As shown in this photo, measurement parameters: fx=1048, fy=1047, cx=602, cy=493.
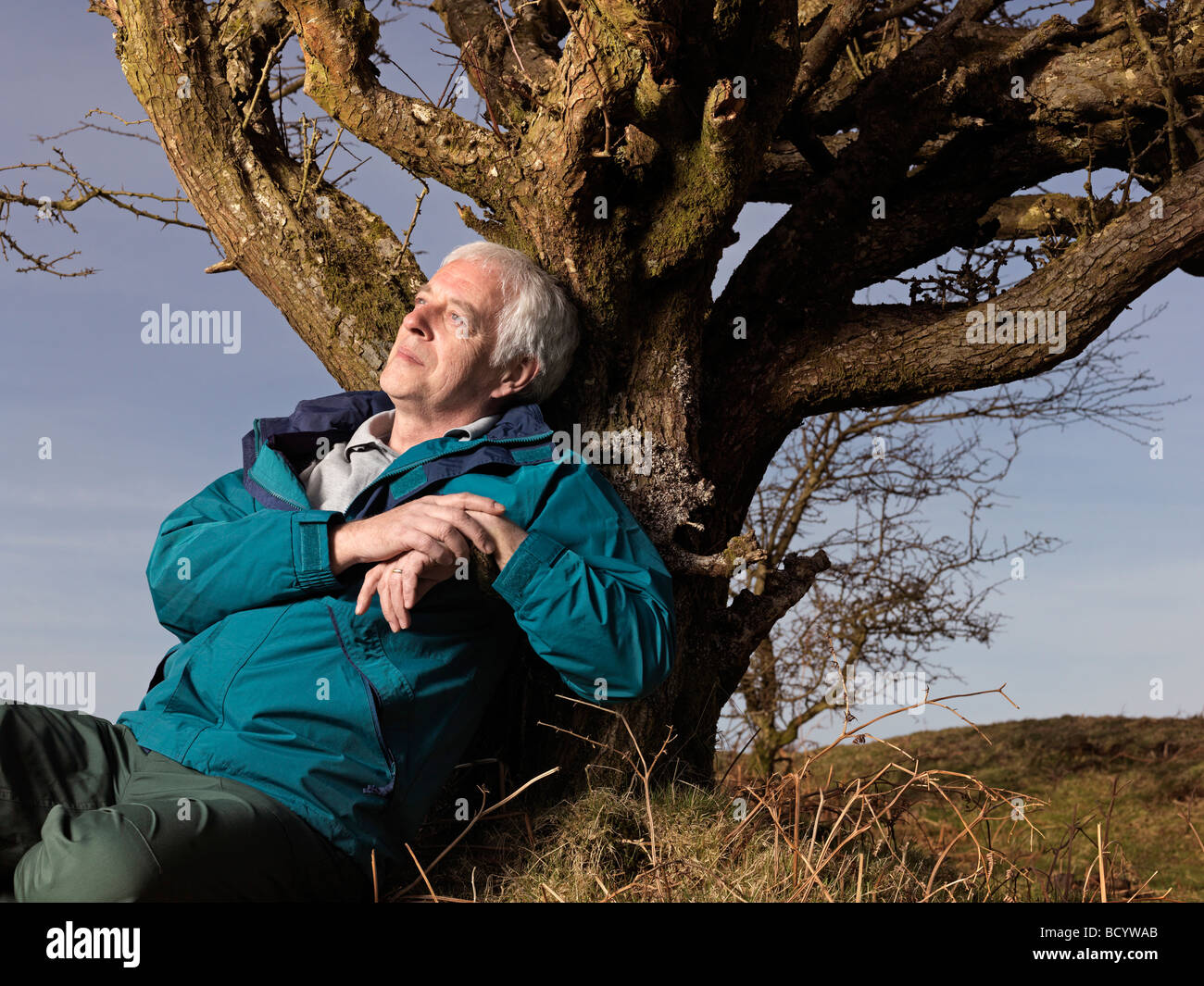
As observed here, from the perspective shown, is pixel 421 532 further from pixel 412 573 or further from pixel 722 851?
pixel 722 851

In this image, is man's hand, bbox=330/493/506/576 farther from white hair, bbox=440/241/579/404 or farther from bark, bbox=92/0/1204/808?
bark, bbox=92/0/1204/808

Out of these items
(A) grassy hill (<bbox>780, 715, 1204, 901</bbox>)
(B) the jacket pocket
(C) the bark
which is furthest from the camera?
(A) grassy hill (<bbox>780, 715, 1204, 901</bbox>)

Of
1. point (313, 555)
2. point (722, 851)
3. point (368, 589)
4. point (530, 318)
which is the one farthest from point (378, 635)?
point (722, 851)

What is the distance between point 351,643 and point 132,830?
0.70 m

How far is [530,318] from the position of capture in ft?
10.9

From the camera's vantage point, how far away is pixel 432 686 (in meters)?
2.89

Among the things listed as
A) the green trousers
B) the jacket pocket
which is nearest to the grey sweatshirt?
the jacket pocket

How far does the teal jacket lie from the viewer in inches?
107

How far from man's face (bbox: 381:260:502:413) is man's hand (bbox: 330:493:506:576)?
1.57 feet

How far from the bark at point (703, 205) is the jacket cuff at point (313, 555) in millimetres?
945

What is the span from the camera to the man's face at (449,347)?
3213 millimetres

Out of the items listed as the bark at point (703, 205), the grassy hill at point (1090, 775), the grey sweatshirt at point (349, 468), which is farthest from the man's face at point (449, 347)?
the grassy hill at point (1090, 775)
